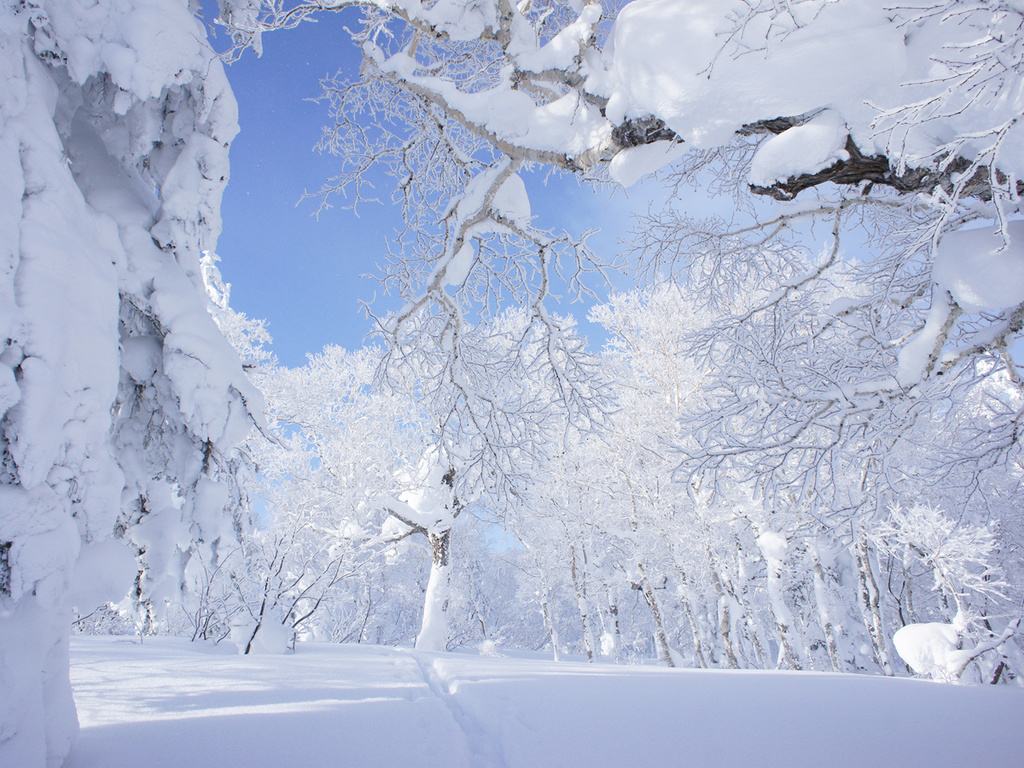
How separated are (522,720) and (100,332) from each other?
2.65m

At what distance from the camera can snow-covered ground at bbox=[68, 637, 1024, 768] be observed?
5.32ft

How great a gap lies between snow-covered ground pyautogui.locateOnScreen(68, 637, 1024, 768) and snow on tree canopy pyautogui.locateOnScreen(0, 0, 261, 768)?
1.52 ft

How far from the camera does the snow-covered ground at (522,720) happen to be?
1622mm

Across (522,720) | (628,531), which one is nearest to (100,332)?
(522,720)

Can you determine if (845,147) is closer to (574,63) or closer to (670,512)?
(574,63)

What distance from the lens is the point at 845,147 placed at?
2.08m

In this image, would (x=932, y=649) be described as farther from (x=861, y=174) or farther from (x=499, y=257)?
(x=499, y=257)

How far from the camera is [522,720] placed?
203cm

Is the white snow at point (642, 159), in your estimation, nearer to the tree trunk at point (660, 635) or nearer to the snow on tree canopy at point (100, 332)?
the snow on tree canopy at point (100, 332)

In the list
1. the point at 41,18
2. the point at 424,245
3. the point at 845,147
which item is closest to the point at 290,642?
the point at 424,245

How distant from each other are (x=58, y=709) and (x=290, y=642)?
174 inches

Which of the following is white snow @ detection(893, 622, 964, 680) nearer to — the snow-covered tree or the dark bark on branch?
the snow-covered tree

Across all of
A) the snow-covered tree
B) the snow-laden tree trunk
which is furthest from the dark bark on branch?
the snow-laden tree trunk

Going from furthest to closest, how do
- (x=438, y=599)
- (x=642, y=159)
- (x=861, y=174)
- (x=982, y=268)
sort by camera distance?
(x=438, y=599) < (x=642, y=159) < (x=861, y=174) < (x=982, y=268)
